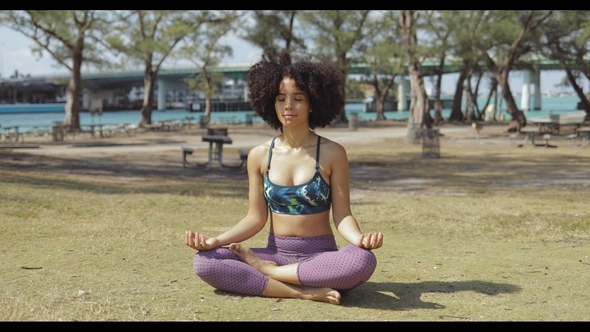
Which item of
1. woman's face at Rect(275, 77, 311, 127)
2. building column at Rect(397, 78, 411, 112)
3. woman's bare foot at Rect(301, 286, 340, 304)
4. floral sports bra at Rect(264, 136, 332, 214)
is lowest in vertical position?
A: woman's bare foot at Rect(301, 286, 340, 304)

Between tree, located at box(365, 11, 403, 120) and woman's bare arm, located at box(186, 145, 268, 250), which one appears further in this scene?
tree, located at box(365, 11, 403, 120)

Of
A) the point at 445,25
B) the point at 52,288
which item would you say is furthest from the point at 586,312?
the point at 445,25

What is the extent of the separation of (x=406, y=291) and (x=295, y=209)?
0.93 m

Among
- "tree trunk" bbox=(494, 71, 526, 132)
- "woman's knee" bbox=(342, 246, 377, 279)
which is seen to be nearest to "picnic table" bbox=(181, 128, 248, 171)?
"woman's knee" bbox=(342, 246, 377, 279)

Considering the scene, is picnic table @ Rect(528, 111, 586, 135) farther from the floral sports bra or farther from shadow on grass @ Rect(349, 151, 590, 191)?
the floral sports bra

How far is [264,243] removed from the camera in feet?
23.5

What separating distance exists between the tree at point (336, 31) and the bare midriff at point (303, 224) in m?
39.3

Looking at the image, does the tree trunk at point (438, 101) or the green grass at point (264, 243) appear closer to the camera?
the green grass at point (264, 243)

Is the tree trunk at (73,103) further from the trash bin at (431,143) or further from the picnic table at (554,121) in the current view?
the picnic table at (554,121)

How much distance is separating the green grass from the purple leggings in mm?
108

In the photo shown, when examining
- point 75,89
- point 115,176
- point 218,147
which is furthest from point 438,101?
point 115,176

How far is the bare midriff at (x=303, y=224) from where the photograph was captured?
4.89 metres

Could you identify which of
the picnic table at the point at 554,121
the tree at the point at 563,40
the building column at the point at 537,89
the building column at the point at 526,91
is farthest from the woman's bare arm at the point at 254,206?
the building column at the point at 526,91

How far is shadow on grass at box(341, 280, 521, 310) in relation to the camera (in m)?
4.60
